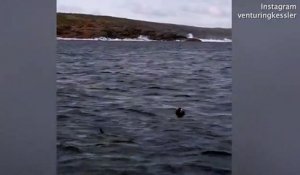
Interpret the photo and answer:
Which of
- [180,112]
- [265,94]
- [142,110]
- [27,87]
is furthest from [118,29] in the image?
[265,94]

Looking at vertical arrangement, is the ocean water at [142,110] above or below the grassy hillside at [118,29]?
below

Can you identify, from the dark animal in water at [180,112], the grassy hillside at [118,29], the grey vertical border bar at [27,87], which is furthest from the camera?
the dark animal in water at [180,112]

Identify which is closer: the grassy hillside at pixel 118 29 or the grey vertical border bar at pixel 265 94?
the grey vertical border bar at pixel 265 94

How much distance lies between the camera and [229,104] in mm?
4891

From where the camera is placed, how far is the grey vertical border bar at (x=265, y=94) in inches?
174

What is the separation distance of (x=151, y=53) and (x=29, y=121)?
153 centimetres

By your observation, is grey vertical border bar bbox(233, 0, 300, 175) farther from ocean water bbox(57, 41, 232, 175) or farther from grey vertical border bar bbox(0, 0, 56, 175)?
grey vertical border bar bbox(0, 0, 56, 175)

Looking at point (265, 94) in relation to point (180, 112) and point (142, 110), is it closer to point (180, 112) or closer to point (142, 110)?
point (180, 112)

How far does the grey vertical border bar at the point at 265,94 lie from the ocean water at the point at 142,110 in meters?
0.38

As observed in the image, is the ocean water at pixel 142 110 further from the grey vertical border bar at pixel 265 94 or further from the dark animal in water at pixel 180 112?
the grey vertical border bar at pixel 265 94

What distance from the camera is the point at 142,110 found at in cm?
509

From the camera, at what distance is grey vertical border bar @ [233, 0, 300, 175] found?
4414mm

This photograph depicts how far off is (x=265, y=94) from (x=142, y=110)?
4.13ft

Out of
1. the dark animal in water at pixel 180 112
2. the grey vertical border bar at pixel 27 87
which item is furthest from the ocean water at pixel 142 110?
the grey vertical border bar at pixel 27 87
